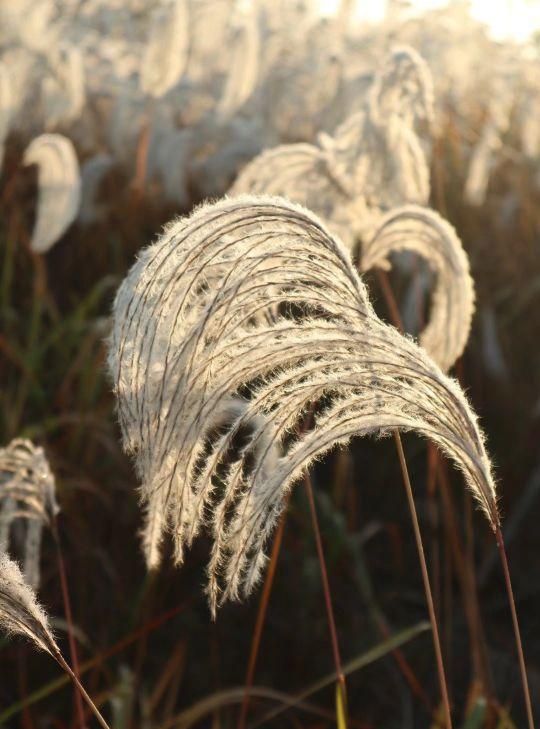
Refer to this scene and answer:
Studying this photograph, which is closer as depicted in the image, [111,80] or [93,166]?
[93,166]

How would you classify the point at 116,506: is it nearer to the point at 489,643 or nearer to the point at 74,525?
the point at 74,525

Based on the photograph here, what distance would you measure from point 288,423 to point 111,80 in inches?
192

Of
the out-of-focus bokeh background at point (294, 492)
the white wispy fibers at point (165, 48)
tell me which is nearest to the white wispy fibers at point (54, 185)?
the out-of-focus bokeh background at point (294, 492)

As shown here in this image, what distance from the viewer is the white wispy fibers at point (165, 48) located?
3166 mm

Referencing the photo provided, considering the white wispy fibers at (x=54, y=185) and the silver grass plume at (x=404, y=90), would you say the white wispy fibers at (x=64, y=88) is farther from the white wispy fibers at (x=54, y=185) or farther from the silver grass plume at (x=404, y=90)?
the silver grass plume at (x=404, y=90)

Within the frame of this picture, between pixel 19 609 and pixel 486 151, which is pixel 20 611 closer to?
pixel 19 609

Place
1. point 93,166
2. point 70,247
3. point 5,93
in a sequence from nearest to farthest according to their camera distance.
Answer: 1. point 5,93
2. point 93,166
3. point 70,247

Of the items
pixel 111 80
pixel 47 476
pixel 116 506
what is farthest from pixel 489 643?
pixel 111 80

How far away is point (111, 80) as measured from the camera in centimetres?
553

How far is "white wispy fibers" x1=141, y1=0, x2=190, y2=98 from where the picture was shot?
10.4 feet

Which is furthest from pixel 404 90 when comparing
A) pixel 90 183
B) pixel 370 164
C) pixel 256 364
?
pixel 90 183

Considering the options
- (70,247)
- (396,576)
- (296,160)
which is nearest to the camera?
(296,160)

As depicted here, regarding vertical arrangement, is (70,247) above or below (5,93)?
above

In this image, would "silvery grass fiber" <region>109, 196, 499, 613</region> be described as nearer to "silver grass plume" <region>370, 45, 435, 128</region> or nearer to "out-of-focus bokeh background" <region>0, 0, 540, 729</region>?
"out-of-focus bokeh background" <region>0, 0, 540, 729</region>
